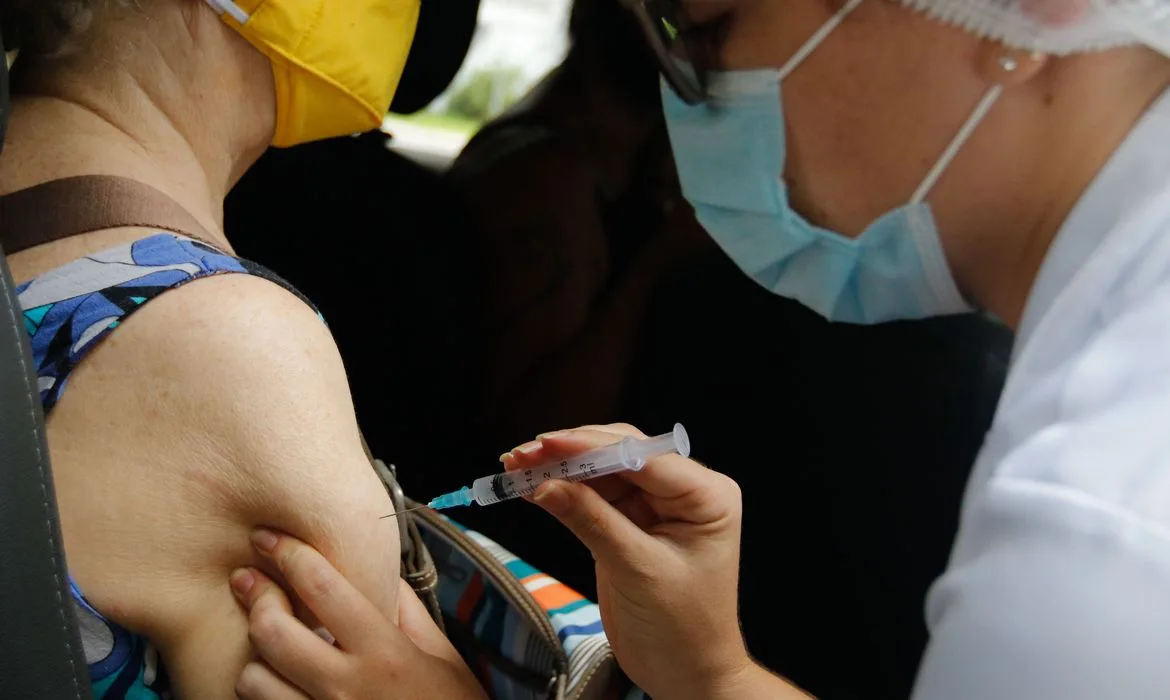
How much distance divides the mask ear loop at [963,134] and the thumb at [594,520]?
0.54 m

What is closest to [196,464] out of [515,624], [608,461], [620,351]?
[608,461]

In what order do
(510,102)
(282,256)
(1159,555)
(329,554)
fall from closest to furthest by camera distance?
(1159,555) → (329,554) → (282,256) → (510,102)

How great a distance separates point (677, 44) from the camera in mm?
1102

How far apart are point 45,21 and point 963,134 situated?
91 cm

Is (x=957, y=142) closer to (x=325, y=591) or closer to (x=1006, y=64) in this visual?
(x=1006, y=64)

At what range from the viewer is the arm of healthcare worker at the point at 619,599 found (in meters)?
0.75

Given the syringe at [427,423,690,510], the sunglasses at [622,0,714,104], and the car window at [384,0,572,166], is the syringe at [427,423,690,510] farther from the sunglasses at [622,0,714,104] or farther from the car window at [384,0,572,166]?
the car window at [384,0,572,166]

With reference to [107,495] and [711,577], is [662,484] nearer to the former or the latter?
[711,577]

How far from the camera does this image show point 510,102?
6.70ft

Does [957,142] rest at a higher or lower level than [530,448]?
higher

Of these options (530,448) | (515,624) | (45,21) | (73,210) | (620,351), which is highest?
(45,21)

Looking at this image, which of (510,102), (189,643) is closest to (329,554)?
(189,643)

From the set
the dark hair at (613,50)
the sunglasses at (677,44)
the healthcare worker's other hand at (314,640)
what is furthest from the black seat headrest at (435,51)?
the healthcare worker's other hand at (314,640)

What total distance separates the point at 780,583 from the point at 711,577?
102cm
